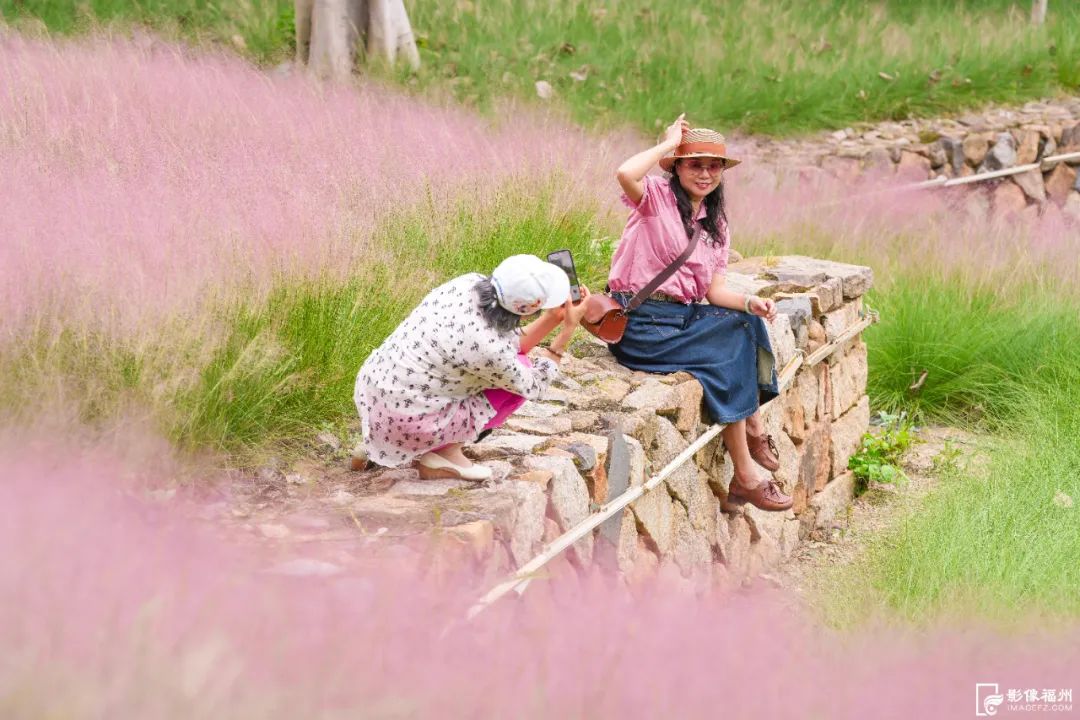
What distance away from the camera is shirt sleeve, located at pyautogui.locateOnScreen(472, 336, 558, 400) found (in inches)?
136

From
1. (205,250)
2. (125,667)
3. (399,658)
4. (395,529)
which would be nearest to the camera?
(125,667)

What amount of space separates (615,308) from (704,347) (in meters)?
0.40

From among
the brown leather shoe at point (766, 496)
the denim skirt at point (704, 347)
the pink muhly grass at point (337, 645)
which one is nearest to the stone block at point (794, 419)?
the brown leather shoe at point (766, 496)

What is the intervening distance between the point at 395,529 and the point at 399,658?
139cm

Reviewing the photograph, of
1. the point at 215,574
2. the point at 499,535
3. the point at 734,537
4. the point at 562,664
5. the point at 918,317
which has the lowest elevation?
the point at 734,537

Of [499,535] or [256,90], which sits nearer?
[499,535]

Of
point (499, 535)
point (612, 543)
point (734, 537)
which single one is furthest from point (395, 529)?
point (734, 537)

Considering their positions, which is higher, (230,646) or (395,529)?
(230,646)

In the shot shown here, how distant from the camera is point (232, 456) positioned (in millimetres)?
3650

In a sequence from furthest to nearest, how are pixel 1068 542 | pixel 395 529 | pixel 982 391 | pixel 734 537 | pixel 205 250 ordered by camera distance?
pixel 982 391
pixel 734 537
pixel 1068 542
pixel 205 250
pixel 395 529

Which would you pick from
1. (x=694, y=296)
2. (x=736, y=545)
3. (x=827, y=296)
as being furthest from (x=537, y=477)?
(x=827, y=296)

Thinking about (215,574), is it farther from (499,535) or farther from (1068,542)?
(1068,542)

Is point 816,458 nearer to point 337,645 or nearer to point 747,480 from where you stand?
point 747,480

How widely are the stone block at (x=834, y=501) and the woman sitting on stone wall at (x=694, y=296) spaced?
166cm
